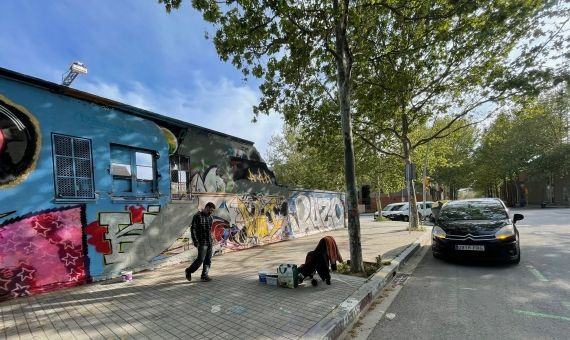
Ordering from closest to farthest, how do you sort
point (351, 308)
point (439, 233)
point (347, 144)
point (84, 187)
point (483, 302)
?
point (351, 308), point (483, 302), point (84, 187), point (347, 144), point (439, 233)

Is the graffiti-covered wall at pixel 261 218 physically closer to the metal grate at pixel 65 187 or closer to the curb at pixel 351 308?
the metal grate at pixel 65 187

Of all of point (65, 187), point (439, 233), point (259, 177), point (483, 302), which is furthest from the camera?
point (259, 177)

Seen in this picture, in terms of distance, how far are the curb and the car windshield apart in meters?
2.61

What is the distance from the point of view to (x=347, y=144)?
22.1 ft

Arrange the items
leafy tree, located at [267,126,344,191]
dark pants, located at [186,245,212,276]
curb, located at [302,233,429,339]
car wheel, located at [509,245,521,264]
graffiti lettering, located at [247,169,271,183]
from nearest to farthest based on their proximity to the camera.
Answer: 1. curb, located at [302,233,429,339]
2. dark pants, located at [186,245,212,276]
3. car wheel, located at [509,245,521,264]
4. graffiti lettering, located at [247,169,271,183]
5. leafy tree, located at [267,126,344,191]

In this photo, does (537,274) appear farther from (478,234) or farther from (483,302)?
(483,302)

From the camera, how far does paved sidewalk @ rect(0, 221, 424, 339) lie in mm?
3867

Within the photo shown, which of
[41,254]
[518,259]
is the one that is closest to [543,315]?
[518,259]

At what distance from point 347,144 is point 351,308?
3.44 metres

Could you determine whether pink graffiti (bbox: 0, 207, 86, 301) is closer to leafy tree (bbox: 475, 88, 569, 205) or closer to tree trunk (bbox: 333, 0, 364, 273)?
tree trunk (bbox: 333, 0, 364, 273)

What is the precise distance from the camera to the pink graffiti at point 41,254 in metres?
5.34

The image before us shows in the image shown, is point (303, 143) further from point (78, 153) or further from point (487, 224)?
point (78, 153)

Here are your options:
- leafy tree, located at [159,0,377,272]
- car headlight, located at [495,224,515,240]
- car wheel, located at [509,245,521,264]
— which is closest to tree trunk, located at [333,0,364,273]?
leafy tree, located at [159,0,377,272]

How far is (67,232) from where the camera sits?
612 cm
